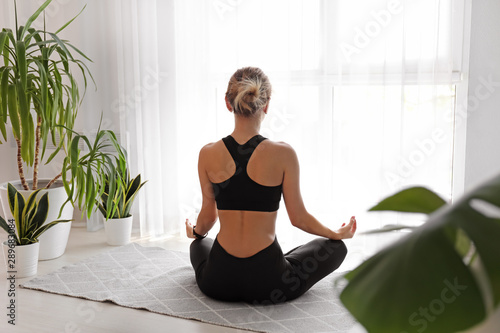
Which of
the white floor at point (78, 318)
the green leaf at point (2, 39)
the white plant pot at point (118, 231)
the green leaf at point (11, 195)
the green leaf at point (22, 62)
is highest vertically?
the green leaf at point (2, 39)

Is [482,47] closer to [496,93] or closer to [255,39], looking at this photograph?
[496,93]

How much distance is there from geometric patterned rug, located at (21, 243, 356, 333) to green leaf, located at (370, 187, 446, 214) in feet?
5.64

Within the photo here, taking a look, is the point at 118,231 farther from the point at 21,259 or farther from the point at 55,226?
the point at 21,259

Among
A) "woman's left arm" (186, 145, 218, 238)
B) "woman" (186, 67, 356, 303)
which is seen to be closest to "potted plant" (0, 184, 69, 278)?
"woman's left arm" (186, 145, 218, 238)

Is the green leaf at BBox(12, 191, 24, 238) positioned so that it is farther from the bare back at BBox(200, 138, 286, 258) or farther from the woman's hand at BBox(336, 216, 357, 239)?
the woman's hand at BBox(336, 216, 357, 239)

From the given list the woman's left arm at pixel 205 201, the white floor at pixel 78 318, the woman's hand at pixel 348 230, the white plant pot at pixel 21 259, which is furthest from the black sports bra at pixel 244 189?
the white plant pot at pixel 21 259

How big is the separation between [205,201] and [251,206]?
0.31 meters

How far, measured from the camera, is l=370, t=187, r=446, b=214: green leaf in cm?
44

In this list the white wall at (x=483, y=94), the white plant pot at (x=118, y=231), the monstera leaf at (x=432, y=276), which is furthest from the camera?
the white plant pot at (x=118, y=231)

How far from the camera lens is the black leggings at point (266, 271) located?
224 cm

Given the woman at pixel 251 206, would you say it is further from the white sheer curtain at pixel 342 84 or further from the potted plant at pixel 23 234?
the potted plant at pixel 23 234

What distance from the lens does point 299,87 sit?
123 inches

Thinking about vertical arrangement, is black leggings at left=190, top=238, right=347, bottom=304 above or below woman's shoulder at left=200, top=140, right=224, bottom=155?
below

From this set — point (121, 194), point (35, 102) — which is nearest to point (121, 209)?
point (121, 194)
